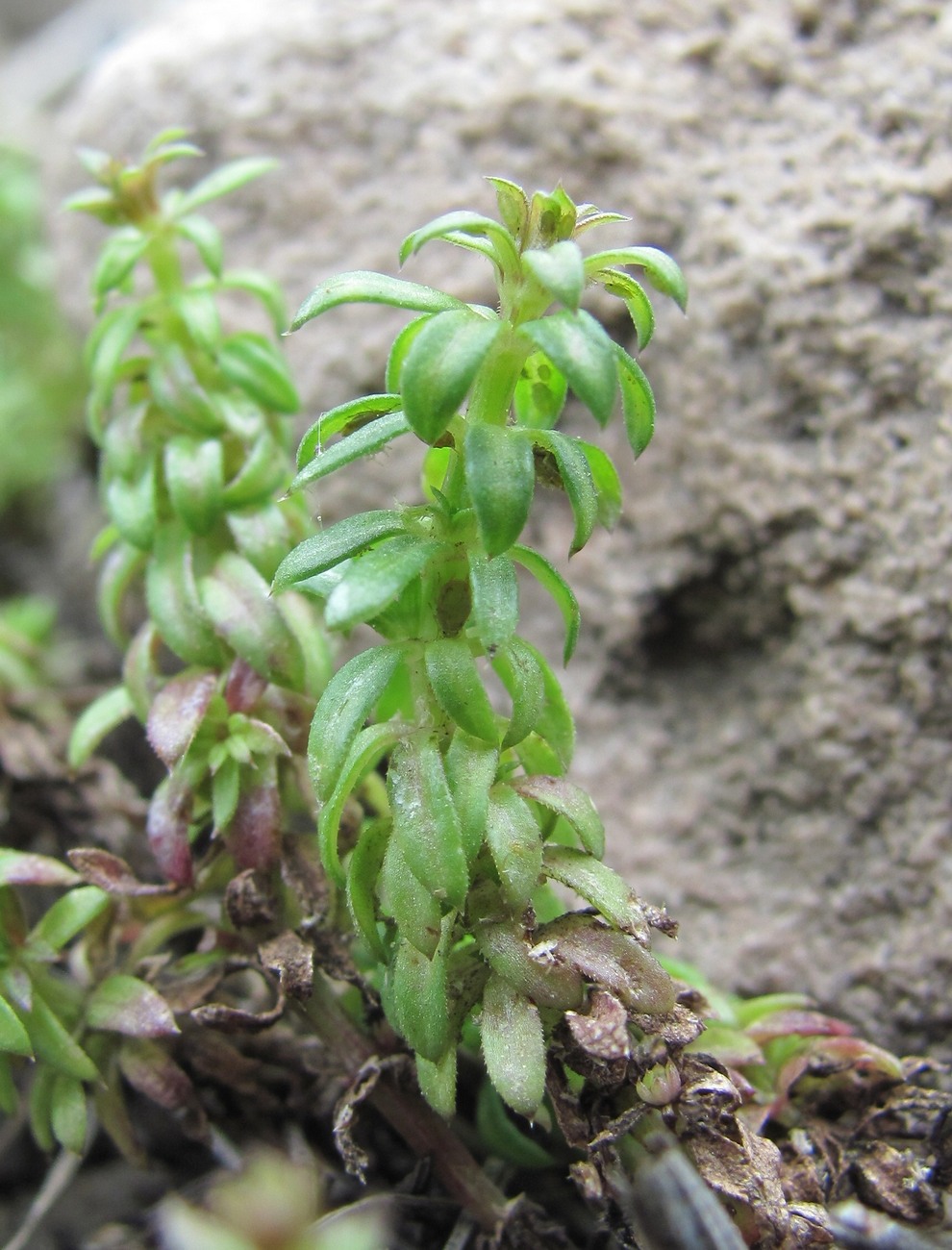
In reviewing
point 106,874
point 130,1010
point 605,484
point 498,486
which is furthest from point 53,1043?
point 605,484

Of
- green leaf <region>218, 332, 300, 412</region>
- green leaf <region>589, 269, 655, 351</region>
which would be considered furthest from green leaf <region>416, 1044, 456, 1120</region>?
green leaf <region>218, 332, 300, 412</region>

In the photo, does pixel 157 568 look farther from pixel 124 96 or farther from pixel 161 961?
pixel 124 96

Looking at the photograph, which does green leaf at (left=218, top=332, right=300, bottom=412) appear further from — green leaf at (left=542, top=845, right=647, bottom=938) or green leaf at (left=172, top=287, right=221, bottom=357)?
green leaf at (left=542, top=845, right=647, bottom=938)

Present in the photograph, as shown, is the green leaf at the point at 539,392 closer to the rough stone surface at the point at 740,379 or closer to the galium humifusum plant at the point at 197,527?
A: the rough stone surface at the point at 740,379

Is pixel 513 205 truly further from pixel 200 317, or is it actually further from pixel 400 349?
pixel 200 317

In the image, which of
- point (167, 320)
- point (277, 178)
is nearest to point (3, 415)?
point (277, 178)
